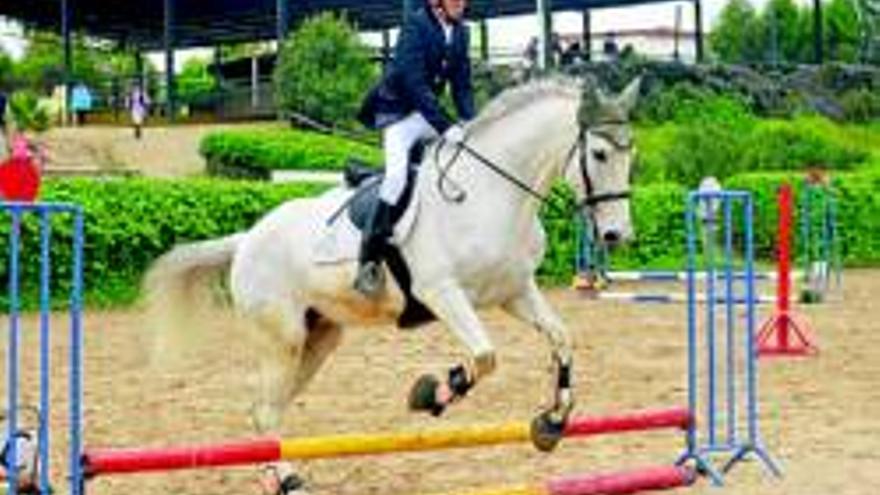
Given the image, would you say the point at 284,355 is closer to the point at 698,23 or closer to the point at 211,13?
the point at 698,23

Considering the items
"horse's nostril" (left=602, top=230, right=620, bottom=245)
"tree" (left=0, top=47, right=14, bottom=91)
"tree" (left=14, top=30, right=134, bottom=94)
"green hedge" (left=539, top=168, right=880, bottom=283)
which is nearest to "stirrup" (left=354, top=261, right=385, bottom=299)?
"horse's nostril" (left=602, top=230, right=620, bottom=245)

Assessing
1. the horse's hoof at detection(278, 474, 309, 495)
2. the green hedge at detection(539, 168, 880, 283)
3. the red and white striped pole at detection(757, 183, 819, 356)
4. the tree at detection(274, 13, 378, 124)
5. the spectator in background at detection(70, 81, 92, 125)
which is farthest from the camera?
the spectator in background at detection(70, 81, 92, 125)

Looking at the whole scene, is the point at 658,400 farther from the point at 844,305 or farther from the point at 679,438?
the point at 844,305

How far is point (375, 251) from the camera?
27.5ft

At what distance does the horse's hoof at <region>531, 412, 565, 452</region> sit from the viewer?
25.4ft

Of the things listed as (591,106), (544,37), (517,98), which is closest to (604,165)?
(591,106)

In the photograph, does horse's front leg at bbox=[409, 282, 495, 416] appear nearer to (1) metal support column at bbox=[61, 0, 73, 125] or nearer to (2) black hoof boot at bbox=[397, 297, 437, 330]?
(2) black hoof boot at bbox=[397, 297, 437, 330]

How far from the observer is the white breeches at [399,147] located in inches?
331

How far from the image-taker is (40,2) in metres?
51.2

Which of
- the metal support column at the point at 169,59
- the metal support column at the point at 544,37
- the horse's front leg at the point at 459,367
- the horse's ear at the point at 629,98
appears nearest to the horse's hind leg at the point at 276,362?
the horse's front leg at the point at 459,367

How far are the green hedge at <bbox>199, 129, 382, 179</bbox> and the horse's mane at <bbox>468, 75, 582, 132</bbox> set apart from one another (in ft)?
81.2

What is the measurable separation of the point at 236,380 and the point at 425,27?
627 centimetres

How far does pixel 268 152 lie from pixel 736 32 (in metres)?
55.9

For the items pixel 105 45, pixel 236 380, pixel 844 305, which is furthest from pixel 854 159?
pixel 105 45
